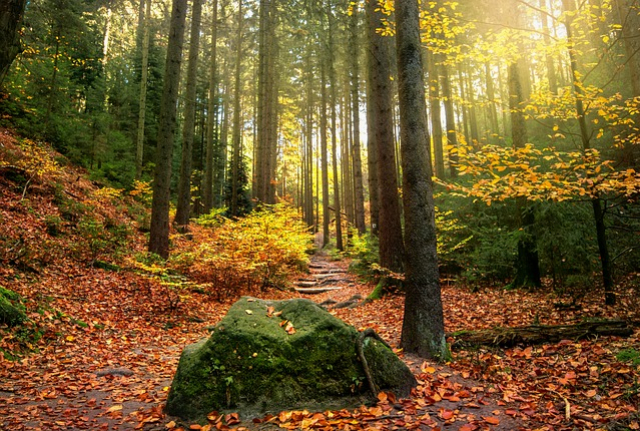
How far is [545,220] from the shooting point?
8.09m

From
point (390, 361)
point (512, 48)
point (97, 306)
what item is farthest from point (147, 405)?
point (512, 48)

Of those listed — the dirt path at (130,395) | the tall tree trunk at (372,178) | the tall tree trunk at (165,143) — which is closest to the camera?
the dirt path at (130,395)

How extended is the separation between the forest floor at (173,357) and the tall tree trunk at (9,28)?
3589 mm

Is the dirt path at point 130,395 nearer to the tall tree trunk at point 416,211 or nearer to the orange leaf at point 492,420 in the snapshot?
the orange leaf at point 492,420

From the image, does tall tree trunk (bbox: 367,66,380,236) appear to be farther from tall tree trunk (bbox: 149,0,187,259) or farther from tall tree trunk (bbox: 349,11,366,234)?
tall tree trunk (bbox: 149,0,187,259)

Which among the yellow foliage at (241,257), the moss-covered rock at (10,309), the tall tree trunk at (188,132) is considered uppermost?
the tall tree trunk at (188,132)

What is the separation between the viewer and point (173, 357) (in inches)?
237

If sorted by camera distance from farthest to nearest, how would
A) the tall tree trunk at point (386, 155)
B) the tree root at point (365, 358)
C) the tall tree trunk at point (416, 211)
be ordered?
the tall tree trunk at point (386, 155) < the tall tree trunk at point (416, 211) < the tree root at point (365, 358)

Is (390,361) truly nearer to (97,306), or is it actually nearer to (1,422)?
(1,422)

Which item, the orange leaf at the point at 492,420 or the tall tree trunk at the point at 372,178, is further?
the tall tree trunk at the point at 372,178

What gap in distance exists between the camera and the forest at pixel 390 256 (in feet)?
12.4

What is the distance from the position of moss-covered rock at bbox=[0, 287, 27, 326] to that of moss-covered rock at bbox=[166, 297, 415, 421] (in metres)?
3.54

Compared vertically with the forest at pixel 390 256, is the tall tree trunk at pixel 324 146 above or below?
above

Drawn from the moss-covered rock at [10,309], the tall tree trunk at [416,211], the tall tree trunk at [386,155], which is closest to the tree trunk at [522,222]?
the tall tree trunk at [386,155]
